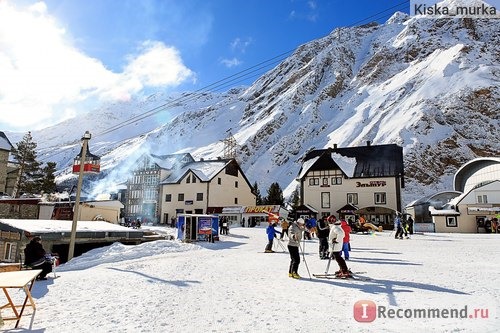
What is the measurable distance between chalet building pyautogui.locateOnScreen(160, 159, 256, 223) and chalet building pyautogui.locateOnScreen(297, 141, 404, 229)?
1191 cm

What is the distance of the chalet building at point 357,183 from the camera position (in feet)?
159

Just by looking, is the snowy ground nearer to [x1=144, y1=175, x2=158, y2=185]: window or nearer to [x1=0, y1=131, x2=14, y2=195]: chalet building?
[x1=144, y1=175, x2=158, y2=185]: window

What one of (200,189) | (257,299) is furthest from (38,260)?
(200,189)

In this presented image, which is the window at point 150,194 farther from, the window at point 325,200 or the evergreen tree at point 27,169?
the window at point 325,200

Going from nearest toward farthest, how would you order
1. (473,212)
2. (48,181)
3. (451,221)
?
(473,212), (451,221), (48,181)

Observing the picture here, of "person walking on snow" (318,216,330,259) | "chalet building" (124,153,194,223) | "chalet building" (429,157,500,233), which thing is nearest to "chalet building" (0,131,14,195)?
"chalet building" (124,153,194,223)

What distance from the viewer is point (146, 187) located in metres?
58.5

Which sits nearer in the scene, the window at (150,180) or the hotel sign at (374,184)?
the hotel sign at (374,184)

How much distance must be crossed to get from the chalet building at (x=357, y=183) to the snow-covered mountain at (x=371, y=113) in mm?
24411

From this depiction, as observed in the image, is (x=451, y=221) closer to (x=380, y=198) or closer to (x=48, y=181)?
(x=380, y=198)

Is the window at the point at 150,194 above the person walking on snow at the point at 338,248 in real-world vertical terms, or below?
above

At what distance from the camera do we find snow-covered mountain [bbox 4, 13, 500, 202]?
281 ft

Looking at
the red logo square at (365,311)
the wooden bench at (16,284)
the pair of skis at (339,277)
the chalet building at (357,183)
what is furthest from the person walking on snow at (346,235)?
the chalet building at (357,183)

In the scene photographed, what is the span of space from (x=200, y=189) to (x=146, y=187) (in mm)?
11123
